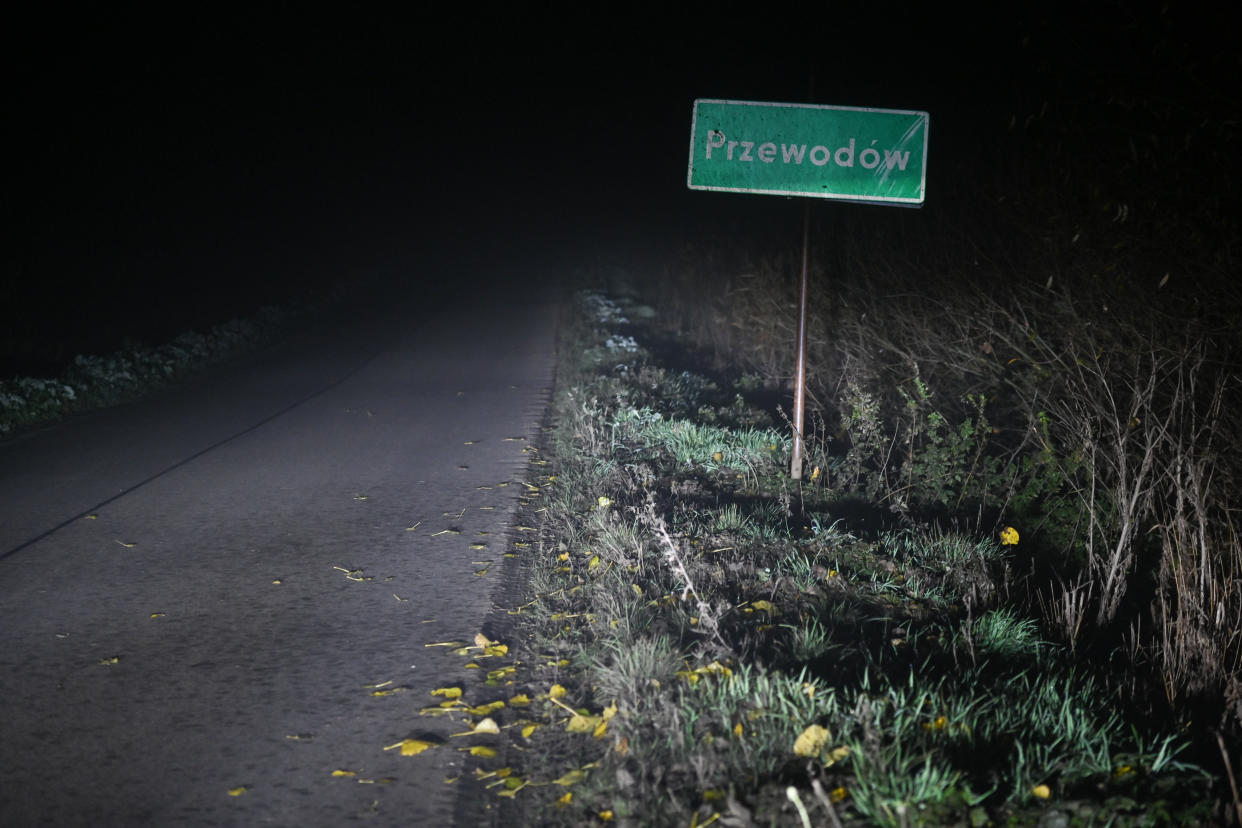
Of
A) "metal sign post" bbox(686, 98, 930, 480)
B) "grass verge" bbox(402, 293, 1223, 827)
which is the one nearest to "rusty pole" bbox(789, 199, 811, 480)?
"grass verge" bbox(402, 293, 1223, 827)

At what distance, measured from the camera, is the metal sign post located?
5621mm

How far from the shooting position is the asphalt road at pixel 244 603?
3049mm

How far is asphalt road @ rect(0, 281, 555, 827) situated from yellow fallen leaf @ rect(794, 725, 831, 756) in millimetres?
1211

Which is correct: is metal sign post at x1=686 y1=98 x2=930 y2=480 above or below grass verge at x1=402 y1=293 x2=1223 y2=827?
above

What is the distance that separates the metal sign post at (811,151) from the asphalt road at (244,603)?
288 cm

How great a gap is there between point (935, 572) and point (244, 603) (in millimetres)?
3799

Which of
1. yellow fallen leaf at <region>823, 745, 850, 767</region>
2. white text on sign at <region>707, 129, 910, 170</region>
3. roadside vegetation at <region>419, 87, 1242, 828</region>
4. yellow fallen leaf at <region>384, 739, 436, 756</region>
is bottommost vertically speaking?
yellow fallen leaf at <region>384, 739, 436, 756</region>

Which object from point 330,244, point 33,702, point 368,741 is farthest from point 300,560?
point 330,244

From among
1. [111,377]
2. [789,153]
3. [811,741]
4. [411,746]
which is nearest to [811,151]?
[789,153]

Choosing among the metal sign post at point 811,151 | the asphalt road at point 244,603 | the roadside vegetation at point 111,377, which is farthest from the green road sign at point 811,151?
the roadside vegetation at point 111,377

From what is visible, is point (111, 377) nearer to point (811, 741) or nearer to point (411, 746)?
point (411, 746)

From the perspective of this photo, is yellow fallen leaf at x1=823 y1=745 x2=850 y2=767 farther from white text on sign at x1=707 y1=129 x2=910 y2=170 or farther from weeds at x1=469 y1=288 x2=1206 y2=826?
white text on sign at x1=707 y1=129 x2=910 y2=170

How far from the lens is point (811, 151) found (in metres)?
5.68

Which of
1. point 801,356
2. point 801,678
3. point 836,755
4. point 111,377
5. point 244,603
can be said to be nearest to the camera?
point 836,755
